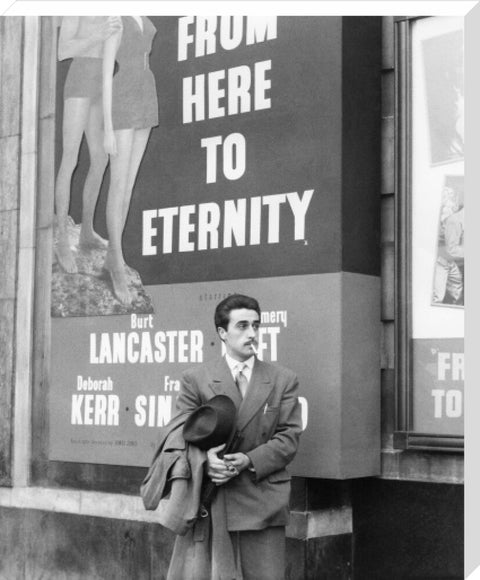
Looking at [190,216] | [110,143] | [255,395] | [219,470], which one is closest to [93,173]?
[110,143]

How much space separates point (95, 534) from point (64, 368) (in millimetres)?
1418

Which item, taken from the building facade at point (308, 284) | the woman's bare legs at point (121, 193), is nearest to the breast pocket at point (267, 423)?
the building facade at point (308, 284)

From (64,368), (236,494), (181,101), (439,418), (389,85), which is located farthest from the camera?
(64,368)

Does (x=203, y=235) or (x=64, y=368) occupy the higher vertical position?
(x=203, y=235)

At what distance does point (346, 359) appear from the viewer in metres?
7.78

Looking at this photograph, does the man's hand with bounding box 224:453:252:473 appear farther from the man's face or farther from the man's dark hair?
the man's dark hair

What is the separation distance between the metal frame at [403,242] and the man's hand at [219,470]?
1.78 m

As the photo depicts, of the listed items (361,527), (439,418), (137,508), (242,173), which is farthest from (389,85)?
(137,508)

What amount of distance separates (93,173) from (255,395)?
3.55 meters

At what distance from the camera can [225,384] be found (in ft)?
22.4

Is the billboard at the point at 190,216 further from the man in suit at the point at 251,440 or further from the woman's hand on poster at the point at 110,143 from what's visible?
the man in suit at the point at 251,440

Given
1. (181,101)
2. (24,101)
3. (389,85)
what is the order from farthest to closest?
1. (24,101)
2. (181,101)
3. (389,85)

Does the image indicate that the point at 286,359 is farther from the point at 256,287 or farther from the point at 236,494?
the point at 236,494

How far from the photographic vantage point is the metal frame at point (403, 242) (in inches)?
310
